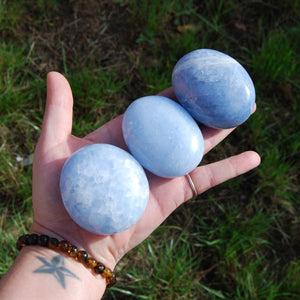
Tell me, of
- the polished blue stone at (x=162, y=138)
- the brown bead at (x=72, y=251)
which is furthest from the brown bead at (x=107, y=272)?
the polished blue stone at (x=162, y=138)

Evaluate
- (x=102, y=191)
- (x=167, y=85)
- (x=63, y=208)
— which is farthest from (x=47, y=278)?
(x=167, y=85)

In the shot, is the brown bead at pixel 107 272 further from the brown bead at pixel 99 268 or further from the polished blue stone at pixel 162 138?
the polished blue stone at pixel 162 138

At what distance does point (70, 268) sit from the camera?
116 cm

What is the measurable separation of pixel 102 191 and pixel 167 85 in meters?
0.91

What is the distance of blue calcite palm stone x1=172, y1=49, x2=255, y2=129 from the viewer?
1.26 m

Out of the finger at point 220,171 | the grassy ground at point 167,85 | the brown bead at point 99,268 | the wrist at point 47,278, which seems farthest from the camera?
the grassy ground at point 167,85

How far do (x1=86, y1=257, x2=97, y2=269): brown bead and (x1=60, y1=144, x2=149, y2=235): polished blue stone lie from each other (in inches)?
4.6

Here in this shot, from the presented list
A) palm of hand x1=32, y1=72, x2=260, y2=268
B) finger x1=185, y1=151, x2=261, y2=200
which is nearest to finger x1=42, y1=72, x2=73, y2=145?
palm of hand x1=32, y1=72, x2=260, y2=268

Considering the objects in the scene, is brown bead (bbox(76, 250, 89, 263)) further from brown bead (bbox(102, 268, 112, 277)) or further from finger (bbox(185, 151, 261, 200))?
finger (bbox(185, 151, 261, 200))

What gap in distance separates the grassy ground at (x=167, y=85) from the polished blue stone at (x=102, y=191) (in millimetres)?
507

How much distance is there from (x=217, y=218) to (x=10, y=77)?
4.43 ft

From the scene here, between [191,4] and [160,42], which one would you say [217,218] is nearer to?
[160,42]

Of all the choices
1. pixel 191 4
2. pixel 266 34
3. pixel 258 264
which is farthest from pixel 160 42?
pixel 258 264

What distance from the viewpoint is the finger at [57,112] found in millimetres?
1285
